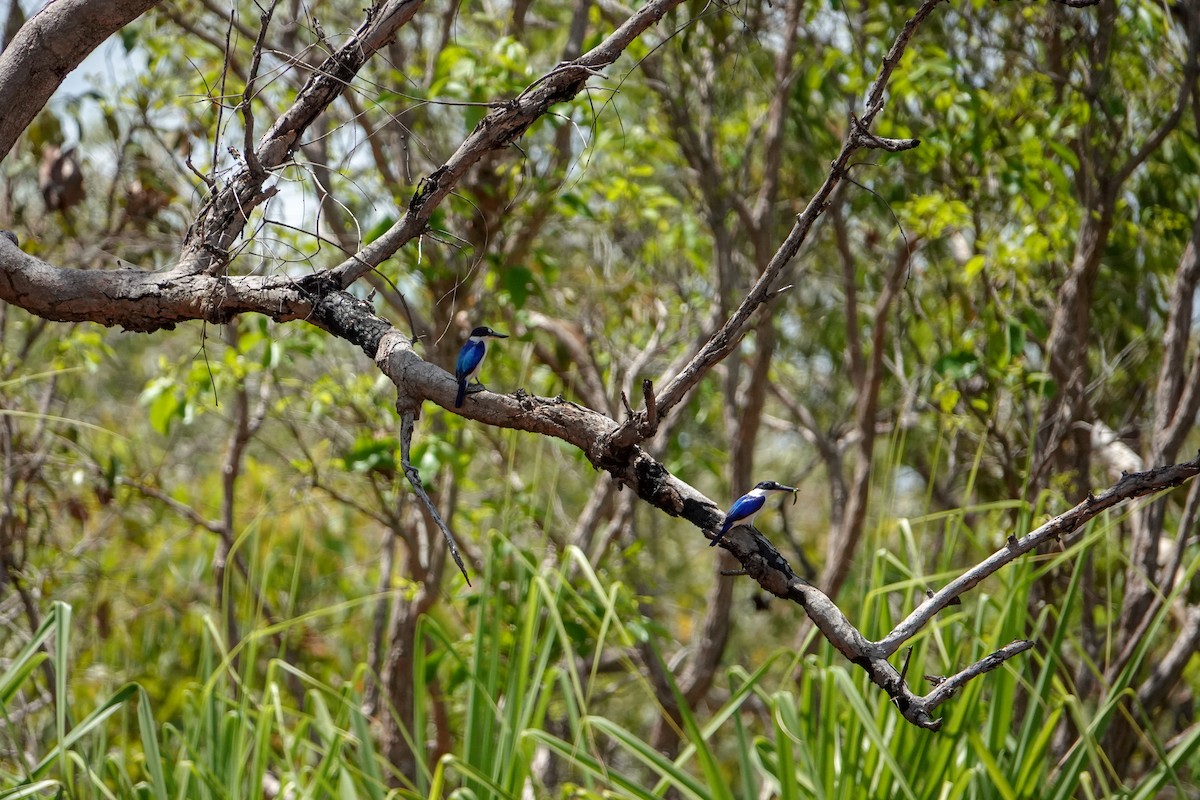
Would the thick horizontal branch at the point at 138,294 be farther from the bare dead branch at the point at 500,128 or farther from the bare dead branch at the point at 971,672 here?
the bare dead branch at the point at 971,672

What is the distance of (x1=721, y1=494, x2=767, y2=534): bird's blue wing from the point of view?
3.85 feet

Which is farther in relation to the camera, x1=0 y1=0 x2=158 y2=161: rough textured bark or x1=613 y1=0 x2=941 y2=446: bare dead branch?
x1=0 y1=0 x2=158 y2=161: rough textured bark

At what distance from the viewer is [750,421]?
13.5 feet

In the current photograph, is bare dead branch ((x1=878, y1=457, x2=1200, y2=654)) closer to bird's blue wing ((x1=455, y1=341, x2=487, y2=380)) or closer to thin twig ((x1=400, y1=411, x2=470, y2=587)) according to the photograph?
thin twig ((x1=400, y1=411, x2=470, y2=587))

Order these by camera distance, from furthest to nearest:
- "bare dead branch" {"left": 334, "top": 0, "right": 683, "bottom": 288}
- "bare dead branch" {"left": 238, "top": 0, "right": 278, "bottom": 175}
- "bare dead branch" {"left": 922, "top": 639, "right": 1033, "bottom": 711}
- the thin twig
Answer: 1. "bare dead branch" {"left": 334, "top": 0, "right": 683, "bottom": 288}
2. "bare dead branch" {"left": 238, "top": 0, "right": 278, "bottom": 175}
3. the thin twig
4. "bare dead branch" {"left": 922, "top": 639, "right": 1033, "bottom": 711}

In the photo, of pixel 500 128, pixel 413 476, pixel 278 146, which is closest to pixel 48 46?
pixel 278 146

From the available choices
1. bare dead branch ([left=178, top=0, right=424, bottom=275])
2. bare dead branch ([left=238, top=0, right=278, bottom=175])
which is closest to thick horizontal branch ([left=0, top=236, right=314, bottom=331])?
bare dead branch ([left=178, top=0, right=424, bottom=275])

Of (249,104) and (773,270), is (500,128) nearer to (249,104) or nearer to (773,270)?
(249,104)

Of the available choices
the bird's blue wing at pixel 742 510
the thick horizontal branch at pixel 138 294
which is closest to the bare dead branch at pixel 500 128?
the thick horizontal branch at pixel 138 294

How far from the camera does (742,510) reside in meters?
1.22

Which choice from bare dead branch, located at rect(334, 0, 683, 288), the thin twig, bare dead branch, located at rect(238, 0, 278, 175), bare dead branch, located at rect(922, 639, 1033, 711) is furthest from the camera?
bare dead branch, located at rect(334, 0, 683, 288)

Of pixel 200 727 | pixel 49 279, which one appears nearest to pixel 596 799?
pixel 200 727

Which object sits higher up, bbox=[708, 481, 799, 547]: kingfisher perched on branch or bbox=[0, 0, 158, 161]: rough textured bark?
bbox=[0, 0, 158, 161]: rough textured bark

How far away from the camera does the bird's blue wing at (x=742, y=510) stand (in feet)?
3.85
